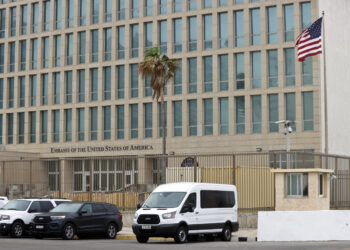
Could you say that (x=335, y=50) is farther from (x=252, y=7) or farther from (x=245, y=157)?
(x=245, y=157)

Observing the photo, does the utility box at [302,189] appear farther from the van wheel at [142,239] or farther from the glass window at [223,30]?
the glass window at [223,30]

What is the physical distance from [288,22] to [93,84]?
779 inches

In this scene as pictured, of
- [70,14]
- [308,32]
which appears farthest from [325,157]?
[70,14]

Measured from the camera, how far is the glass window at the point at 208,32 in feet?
193

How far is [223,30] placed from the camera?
192 ft

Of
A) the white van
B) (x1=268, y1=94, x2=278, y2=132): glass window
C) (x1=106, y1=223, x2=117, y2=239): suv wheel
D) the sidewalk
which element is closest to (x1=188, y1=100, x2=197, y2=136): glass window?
(x1=268, y1=94, x2=278, y2=132): glass window

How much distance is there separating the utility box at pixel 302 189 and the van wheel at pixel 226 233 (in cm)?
295

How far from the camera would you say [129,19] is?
62969 mm

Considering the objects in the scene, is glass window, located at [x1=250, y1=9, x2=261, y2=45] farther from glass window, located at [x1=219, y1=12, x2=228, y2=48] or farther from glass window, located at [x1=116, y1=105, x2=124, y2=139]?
glass window, located at [x1=116, y1=105, x2=124, y2=139]

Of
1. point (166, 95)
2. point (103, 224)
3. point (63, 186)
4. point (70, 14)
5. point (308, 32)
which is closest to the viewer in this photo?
point (103, 224)

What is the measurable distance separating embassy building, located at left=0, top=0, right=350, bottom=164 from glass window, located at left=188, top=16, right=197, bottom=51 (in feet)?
0.32

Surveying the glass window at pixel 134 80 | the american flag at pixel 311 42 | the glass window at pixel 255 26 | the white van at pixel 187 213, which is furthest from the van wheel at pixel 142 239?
the glass window at pixel 134 80

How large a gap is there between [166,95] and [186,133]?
4079 millimetres

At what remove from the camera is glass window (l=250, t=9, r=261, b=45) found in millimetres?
57062
